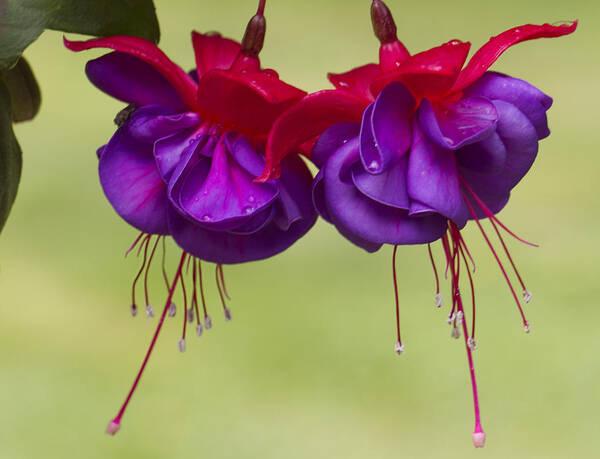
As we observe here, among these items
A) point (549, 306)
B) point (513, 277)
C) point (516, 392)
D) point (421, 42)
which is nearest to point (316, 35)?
point (421, 42)

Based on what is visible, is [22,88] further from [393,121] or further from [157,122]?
[393,121]

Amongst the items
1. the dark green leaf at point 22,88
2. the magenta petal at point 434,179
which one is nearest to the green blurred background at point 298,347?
the dark green leaf at point 22,88

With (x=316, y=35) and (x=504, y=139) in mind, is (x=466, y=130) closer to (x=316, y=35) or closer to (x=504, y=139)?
(x=504, y=139)

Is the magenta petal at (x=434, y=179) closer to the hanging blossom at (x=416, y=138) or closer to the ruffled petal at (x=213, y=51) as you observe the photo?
the hanging blossom at (x=416, y=138)

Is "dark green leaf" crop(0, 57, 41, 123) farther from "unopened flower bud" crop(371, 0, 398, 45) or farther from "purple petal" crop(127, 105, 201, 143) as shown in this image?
"unopened flower bud" crop(371, 0, 398, 45)

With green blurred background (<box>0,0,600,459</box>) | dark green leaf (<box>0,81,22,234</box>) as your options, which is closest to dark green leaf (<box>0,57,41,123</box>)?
dark green leaf (<box>0,81,22,234</box>)

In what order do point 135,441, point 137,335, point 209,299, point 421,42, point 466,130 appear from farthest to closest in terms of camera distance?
point 421,42
point 209,299
point 137,335
point 135,441
point 466,130

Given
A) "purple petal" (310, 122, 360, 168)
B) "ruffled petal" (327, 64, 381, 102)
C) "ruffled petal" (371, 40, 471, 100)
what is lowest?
"purple petal" (310, 122, 360, 168)
